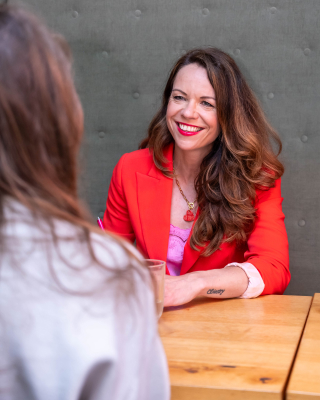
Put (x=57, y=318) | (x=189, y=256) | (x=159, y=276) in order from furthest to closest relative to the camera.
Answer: (x=189, y=256) < (x=159, y=276) < (x=57, y=318)

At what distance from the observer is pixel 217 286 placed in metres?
1.05

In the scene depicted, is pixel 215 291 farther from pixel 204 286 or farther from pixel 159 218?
pixel 159 218

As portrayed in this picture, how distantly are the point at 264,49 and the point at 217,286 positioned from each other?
3.80ft

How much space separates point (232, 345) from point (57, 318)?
47cm

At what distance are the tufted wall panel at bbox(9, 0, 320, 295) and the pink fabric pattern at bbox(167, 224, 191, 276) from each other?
0.59 meters

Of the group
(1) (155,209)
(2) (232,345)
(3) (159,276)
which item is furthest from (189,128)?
(2) (232,345)

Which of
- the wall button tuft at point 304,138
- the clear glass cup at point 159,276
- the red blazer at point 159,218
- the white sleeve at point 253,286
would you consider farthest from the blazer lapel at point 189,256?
the wall button tuft at point 304,138

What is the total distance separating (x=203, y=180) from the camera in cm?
153

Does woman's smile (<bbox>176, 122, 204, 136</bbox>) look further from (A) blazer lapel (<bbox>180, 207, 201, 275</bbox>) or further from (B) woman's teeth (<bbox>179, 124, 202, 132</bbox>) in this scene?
(A) blazer lapel (<bbox>180, 207, 201, 275</bbox>)

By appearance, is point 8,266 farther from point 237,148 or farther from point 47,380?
point 237,148

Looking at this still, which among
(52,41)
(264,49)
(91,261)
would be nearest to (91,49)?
(264,49)

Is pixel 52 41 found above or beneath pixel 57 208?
above

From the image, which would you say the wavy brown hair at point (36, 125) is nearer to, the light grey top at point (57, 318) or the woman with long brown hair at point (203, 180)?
the light grey top at point (57, 318)

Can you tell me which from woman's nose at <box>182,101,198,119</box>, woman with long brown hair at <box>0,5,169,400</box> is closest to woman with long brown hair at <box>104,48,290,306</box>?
woman's nose at <box>182,101,198,119</box>
